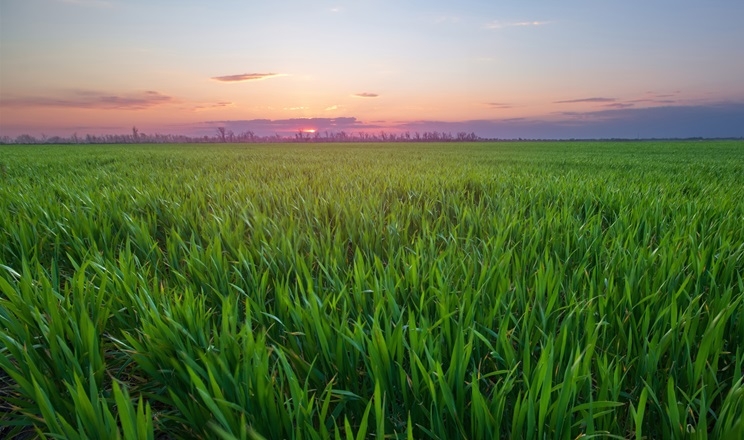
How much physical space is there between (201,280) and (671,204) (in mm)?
3697

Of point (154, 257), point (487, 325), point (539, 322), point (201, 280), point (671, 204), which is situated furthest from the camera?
point (671, 204)

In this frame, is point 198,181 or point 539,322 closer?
point 539,322

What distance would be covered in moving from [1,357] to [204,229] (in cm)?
148

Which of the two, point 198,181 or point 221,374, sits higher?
point 198,181

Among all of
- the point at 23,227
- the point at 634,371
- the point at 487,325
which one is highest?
the point at 23,227

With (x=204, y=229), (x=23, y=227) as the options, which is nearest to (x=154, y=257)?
(x=204, y=229)

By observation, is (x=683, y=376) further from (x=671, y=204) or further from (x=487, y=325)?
(x=671, y=204)

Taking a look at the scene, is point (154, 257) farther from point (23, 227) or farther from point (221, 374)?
point (221, 374)

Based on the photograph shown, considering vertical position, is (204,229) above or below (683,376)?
above

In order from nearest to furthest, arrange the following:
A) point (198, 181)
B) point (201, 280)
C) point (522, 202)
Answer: point (201, 280), point (522, 202), point (198, 181)

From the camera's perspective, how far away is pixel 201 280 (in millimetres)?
1684

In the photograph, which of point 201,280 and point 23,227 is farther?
point 23,227

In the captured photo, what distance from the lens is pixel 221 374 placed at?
946mm


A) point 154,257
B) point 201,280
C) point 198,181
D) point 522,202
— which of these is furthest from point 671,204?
point 198,181
